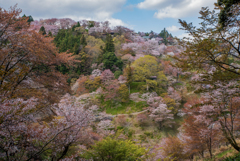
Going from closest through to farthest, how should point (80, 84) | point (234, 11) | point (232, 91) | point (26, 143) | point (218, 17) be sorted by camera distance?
point (26, 143)
point (234, 11)
point (218, 17)
point (232, 91)
point (80, 84)

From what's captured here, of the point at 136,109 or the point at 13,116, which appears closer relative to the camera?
the point at 13,116

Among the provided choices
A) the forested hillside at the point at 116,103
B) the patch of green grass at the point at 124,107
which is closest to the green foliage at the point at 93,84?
the forested hillside at the point at 116,103

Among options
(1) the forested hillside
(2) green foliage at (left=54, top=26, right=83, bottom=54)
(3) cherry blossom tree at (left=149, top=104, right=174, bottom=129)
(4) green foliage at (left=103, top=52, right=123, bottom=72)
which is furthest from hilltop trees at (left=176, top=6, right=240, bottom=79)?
(2) green foliage at (left=54, top=26, right=83, bottom=54)

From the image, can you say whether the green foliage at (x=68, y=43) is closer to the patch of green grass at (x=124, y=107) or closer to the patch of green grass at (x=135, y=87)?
the patch of green grass at (x=135, y=87)

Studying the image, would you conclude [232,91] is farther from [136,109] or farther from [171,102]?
[136,109]

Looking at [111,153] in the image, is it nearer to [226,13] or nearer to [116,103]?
[226,13]

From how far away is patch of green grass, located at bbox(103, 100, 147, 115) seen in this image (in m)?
18.6

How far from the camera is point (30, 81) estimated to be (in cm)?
563

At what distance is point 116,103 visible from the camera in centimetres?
1933

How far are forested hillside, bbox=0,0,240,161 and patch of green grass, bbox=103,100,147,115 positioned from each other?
0.50 feet

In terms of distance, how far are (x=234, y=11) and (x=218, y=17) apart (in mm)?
445

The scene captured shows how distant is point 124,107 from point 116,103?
1408 mm

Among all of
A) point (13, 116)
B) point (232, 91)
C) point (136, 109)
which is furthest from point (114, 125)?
point (13, 116)

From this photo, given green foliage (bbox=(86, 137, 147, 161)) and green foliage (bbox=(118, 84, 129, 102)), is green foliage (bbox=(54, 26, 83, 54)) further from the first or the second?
green foliage (bbox=(86, 137, 147, 161))
